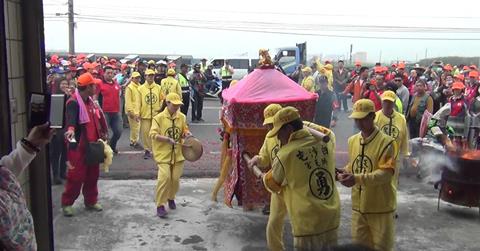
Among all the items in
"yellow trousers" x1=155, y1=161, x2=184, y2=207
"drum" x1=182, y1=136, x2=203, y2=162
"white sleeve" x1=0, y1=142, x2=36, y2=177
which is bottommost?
"yellow trousers" x1=155, y1=161, x2=184, y2=207

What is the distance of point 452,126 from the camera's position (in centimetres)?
770

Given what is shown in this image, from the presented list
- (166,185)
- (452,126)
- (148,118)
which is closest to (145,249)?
(166,185)

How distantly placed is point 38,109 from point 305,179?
1.92m

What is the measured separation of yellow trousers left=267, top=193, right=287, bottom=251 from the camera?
464 centimetres

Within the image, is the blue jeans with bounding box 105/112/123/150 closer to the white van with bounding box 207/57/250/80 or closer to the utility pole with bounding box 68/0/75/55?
the white van with bounding box 207/57/250/80

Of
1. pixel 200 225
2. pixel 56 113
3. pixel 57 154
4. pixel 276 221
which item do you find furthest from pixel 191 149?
pixel 56 113

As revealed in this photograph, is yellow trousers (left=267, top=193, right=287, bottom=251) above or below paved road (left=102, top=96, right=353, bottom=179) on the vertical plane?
above

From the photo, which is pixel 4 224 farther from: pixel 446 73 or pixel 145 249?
pixel 446 73

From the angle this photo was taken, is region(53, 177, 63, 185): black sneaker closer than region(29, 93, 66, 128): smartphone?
No

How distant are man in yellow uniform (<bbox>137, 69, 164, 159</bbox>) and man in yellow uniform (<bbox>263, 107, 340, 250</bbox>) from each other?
596cm

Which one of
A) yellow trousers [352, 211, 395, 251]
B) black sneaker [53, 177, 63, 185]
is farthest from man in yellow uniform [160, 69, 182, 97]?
yellow trousers [352, 211, 395, 251]

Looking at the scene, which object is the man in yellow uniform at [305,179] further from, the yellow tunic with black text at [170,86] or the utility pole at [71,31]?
the utility pole at [71,31]

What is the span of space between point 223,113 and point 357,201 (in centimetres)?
228

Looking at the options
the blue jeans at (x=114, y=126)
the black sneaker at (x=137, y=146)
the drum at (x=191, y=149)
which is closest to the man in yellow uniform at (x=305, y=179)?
the drum at (x=191, y=149)
